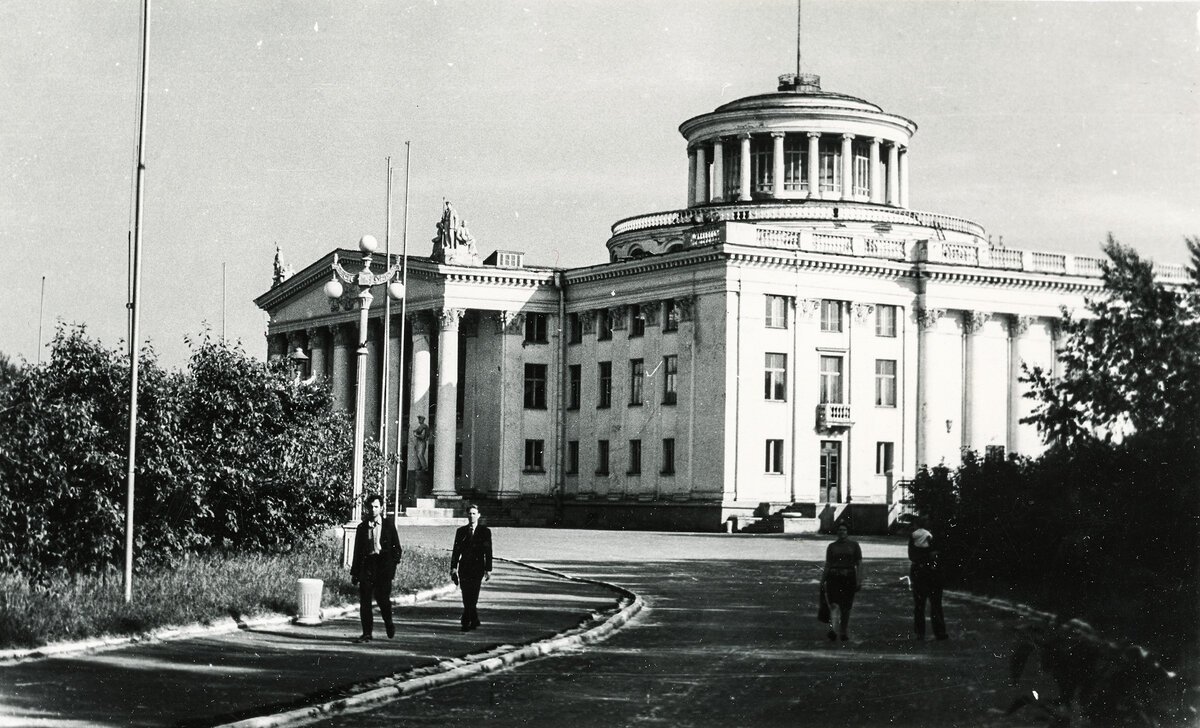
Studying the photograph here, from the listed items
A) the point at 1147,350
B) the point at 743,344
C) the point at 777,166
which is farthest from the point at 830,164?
the point at 1147,350

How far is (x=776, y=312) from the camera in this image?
69125mm

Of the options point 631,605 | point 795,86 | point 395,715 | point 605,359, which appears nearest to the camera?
point 395,715

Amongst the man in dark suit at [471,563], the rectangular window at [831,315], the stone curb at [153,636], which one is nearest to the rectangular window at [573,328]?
the rectangular window at [831,315]

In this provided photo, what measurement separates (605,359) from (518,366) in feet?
17.0

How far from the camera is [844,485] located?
69938 millimetres

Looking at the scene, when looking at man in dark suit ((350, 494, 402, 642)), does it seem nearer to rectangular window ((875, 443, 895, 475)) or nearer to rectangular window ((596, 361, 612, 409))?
rectangular window ((875, 443, 895, 475))

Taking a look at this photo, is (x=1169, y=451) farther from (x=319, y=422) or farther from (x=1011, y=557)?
(x=319, y=422)

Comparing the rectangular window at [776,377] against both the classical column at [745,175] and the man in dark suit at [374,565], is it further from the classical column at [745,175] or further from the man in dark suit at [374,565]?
the man in dark suit at [374,565]

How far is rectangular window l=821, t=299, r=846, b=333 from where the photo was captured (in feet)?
231

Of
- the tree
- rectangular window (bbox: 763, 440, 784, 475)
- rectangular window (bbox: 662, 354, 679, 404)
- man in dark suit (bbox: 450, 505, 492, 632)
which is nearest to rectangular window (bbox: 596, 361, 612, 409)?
rectangular window (bbox: 662, 354, 679, 404)

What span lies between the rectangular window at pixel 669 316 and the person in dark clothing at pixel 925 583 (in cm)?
4714

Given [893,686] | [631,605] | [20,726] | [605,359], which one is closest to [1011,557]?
[631,605]

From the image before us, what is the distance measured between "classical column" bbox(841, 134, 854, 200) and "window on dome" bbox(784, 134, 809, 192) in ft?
6.10

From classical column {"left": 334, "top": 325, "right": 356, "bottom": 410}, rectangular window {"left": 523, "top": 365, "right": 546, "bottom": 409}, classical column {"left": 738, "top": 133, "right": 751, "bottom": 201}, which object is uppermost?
classical column {"left": 738, "top": 133, "right": 751, "bottom": 201}
